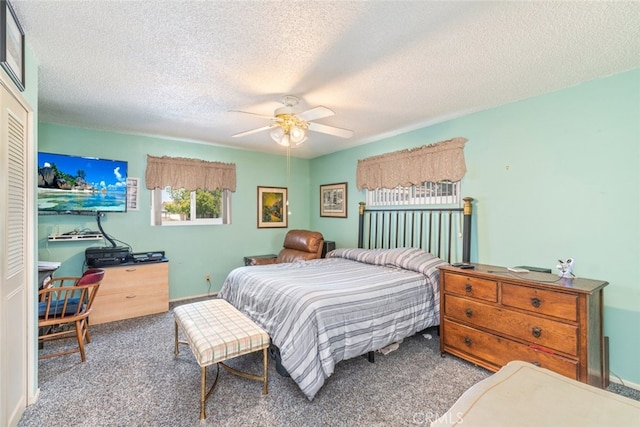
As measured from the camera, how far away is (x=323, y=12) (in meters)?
1.54

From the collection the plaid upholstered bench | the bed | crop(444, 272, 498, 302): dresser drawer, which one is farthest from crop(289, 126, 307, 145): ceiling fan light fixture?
crop(444, 272, 498, 302): dresser drawer

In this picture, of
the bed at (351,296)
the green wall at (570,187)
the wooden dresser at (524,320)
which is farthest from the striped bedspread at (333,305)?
the green wall at (570,187)

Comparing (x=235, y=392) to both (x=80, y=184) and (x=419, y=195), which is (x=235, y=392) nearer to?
(x=419, y=195)

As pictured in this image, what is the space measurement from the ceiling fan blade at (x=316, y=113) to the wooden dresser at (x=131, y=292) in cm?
284

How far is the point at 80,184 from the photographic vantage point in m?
3.49

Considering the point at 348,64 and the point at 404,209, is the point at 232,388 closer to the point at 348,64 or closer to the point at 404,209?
the point at 348,64

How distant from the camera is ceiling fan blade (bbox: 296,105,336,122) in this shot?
7.45 feet

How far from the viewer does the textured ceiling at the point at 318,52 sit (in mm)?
1552

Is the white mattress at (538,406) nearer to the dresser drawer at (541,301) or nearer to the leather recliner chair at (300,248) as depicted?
the dresser drawer at (541,301)

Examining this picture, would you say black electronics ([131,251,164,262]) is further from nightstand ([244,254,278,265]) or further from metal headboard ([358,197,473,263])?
metal headboard ([358,197,473,263])

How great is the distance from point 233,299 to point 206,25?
2440 mm

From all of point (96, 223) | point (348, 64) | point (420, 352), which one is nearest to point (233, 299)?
point (420, 352)

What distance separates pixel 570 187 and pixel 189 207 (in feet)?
15.2

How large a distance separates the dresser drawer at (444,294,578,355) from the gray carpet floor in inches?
16.4
